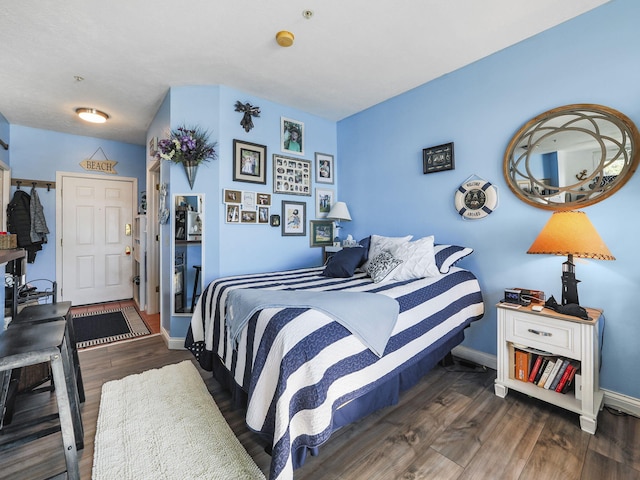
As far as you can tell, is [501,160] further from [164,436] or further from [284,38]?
[164,436]

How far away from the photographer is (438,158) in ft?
8.96

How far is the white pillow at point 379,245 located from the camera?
99.1 inches

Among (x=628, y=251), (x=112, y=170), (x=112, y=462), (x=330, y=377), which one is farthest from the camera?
(x=112, y=170)

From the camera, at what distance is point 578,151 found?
1988 millimetres

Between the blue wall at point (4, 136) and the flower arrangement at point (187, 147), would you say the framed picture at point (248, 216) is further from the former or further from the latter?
the blue wall at point (4, 136)

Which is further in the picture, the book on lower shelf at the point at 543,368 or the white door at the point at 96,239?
the white door at the point at 96,239

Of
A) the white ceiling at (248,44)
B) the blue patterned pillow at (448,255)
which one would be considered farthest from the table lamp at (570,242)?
the white ceiling at (248,44)

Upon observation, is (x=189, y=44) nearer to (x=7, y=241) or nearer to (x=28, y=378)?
(x=7, y=241)

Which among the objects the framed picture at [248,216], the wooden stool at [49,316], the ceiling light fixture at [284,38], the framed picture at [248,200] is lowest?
the wooden stool at [49,316]

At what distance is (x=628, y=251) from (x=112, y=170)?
20.0ft

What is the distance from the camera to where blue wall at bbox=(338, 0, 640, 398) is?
71.7 inches

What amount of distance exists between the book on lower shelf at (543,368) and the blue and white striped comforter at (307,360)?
1.87 ft

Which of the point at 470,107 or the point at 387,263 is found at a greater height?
the point at 470,107

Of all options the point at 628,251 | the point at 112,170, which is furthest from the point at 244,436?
the point at 112,170
